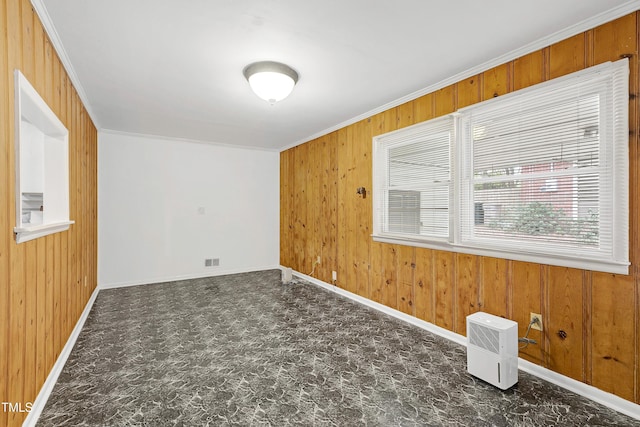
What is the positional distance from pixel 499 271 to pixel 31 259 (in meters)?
3.32

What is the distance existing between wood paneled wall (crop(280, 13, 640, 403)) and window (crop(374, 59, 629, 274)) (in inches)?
3.0

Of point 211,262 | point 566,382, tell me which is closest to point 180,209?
point 211,262

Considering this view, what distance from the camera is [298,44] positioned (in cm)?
233

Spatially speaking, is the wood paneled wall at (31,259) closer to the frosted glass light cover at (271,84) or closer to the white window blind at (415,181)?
the frosted glass light cover at (271,84)

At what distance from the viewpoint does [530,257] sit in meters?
2.38

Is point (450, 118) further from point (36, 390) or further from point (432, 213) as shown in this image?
point (36, 390)

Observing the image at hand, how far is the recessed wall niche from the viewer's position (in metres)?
1.59

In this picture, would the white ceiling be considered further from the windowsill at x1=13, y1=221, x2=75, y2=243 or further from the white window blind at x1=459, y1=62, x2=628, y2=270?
the windowsill at x1=13, y1=221, x2=75, y2=243

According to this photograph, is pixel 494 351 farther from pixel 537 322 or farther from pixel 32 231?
pixel 32 231

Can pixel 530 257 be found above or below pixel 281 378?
above

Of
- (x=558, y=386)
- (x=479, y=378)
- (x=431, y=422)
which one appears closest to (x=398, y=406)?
(x=431, y=422)

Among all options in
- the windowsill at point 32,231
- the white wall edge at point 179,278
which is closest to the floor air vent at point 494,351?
the windowsill at point 32,231

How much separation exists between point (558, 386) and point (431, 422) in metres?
1.10

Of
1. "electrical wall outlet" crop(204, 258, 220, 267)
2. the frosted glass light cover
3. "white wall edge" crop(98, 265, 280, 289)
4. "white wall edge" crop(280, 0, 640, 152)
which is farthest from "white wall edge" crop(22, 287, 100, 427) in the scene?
"white wall edge" crop(280, 0, 640, 152)
